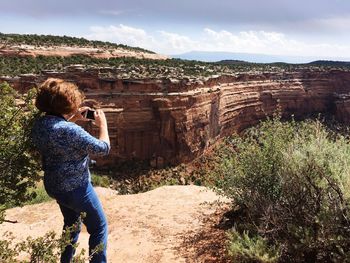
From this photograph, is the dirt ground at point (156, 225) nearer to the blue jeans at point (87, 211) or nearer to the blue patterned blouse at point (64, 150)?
the blue jeans at point (87, 211)

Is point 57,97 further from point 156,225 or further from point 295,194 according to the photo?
point 156,225

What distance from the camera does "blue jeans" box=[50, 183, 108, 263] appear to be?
14.3 feet

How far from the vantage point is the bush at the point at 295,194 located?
5.68 metres

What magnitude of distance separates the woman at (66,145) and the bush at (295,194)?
8.51 feet

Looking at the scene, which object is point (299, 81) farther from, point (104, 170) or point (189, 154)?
point (104, 170)

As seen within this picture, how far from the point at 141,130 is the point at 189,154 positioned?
14.1 ft

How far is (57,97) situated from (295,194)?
166 inches

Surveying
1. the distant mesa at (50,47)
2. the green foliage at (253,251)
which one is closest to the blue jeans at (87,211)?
the green foliage at (253,251)

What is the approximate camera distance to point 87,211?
4469 mm

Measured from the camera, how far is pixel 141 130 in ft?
99.8

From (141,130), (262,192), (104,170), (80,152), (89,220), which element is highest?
(80,152)

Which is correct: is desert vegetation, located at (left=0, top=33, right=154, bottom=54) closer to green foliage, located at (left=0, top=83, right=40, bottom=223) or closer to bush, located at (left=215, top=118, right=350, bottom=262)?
bush, located at (left=215, top=118, right=350, bottom=262)

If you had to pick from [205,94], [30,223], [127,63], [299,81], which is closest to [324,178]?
[30,223]

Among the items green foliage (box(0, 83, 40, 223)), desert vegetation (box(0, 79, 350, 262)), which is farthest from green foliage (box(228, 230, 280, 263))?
green foliage (box(0, 83, 40, 223))
